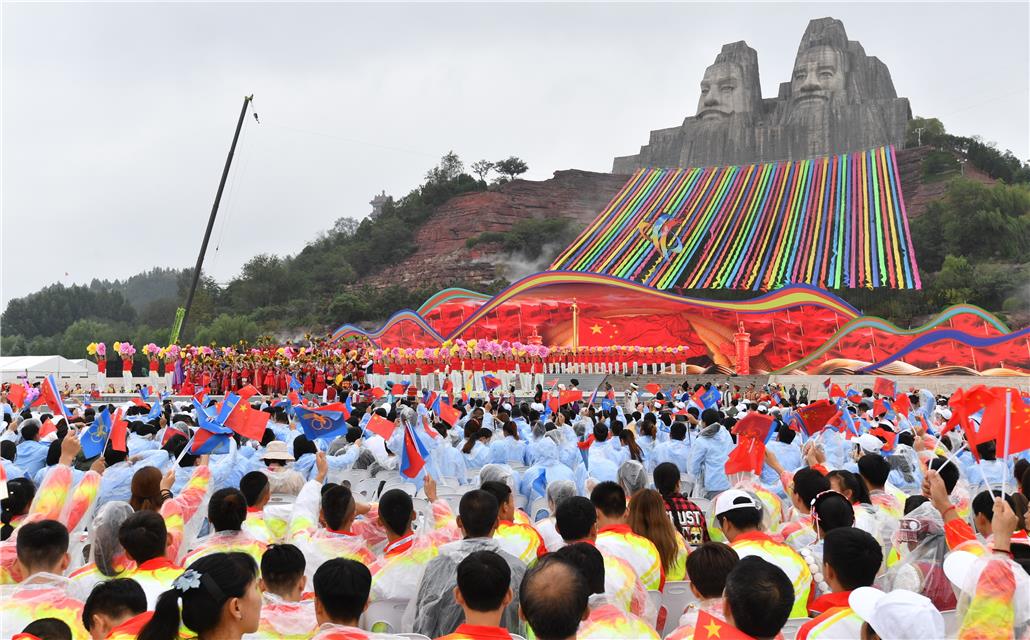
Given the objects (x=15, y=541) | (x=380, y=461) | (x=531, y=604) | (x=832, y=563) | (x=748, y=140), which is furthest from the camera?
(x=748, y=140)

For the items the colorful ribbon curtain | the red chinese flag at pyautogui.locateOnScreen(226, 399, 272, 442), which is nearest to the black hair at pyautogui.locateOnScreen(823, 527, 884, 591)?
the red chinese flag at pyautogui.locateOnScreen(226, 399, 272, 442)

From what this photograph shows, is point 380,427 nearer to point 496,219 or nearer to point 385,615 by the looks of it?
point 385,615

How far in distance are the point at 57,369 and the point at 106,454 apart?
2910cm

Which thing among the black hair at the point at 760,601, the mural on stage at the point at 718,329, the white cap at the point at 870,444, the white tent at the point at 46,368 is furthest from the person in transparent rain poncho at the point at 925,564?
the white tent at the point at 46,368

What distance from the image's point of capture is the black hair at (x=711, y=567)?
3.01m

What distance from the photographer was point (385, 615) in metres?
3.53

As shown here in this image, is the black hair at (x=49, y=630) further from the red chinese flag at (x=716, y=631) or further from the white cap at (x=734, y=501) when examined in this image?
the white cap at (x=734, y=501)

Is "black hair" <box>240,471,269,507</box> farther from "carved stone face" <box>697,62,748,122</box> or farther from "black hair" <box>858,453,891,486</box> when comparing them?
"carved stone face" <box>697,62,748,122</box>

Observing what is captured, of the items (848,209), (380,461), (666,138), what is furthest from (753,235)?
(380,461)

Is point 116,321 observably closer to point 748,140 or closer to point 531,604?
point 748,140

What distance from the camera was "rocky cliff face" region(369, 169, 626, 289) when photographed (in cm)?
4938

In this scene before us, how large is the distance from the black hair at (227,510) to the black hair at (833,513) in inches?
90.0

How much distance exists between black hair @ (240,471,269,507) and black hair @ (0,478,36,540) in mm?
920

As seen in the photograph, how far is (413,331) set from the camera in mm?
35594
